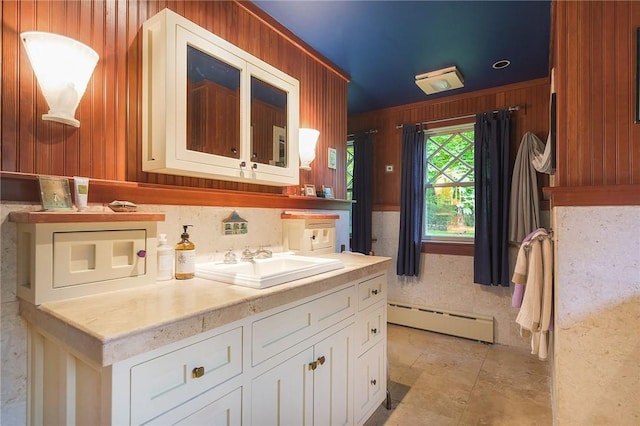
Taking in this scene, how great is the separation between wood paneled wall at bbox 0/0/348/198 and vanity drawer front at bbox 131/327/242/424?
79 cm

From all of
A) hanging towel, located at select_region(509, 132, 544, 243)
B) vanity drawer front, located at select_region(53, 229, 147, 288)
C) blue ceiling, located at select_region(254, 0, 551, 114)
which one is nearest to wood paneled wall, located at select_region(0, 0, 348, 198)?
vanity drawer front, located at select_region(53, 229, 147, 288)

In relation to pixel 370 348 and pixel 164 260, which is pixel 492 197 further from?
pixel 164 260

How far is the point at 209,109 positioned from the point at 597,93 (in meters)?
1.69

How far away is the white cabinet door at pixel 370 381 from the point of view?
1671 millimetres

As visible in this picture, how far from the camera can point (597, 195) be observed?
1.31m

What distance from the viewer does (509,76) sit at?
2.74m

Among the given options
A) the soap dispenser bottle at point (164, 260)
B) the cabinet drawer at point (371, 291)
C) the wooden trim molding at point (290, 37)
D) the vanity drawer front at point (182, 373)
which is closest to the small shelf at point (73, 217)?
the soap dispenser bottle at point (164, 260)

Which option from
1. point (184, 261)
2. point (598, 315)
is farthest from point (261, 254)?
point (598, 315)

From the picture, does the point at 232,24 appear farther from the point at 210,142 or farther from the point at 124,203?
the point at 124,203

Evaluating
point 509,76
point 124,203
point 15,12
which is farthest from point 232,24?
point 509,76

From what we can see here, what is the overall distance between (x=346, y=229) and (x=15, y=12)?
2207 mm

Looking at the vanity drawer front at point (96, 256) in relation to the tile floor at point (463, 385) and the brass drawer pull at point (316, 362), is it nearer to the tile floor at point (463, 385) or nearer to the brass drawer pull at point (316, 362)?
the brass drawer pull at point (316, 362)

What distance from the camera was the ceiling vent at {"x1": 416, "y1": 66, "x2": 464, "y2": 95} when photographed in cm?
259

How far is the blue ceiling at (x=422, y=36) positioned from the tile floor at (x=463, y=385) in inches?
93.0
